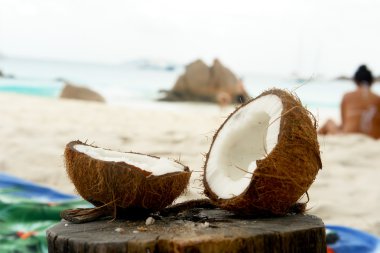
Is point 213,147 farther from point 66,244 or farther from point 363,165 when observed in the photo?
point 363,165

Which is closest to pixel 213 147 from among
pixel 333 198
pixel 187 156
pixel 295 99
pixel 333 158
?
pixel 295 99

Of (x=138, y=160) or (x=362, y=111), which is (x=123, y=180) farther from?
(x=362, y=111)

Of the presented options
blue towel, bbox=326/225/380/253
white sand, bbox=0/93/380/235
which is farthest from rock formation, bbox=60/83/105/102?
blue towel, bbox=326/225/380/253

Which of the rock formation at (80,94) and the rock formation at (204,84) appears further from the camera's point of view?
the rock formation at (204,84)

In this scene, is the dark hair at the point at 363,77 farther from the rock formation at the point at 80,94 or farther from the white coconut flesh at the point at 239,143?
the rock formation at the point at 80,94

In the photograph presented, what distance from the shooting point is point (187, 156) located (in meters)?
5.47

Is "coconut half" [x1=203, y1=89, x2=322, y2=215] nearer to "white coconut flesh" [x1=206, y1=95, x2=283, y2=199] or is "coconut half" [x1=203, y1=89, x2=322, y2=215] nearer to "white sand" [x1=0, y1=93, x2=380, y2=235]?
"white coconut flesh" [x1=206, y1=95, x2=283, y2=199]

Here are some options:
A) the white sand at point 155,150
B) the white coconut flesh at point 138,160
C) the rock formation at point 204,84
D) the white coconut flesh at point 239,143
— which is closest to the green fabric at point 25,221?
the white sand at point 155,150

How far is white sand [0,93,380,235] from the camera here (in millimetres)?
3943

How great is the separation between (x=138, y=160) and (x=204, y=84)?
2231cm

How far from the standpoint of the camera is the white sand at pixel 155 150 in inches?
155

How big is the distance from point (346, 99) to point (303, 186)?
19.4 feet

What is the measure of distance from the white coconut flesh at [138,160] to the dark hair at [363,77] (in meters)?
5.90

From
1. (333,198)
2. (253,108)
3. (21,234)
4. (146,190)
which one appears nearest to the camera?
(146,190)
